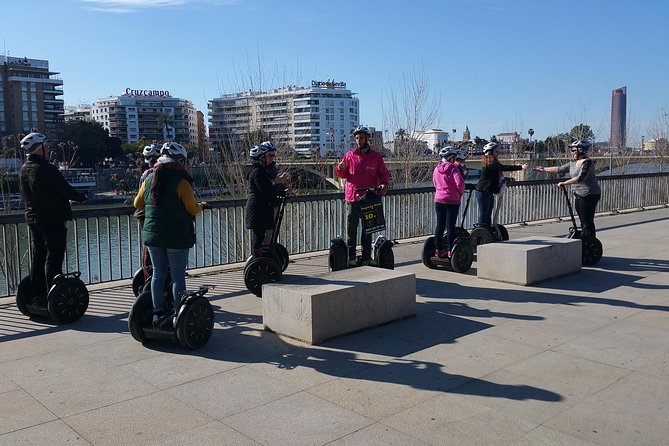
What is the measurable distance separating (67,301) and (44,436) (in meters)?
2.80

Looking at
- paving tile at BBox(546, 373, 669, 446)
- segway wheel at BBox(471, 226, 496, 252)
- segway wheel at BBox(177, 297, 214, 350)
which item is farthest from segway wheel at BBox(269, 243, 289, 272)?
paving tile at BBox(546, 373, 669, 446)

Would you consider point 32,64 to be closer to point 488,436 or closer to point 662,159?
point 662,159

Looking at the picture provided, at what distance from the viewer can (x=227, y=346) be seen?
5844 mm

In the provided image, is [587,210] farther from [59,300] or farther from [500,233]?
[59,300]

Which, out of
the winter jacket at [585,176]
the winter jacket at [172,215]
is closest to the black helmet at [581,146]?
the winter jacket at [585,176]

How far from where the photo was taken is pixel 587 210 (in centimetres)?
966

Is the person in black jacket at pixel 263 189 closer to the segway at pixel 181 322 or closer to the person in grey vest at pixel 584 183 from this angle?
the segway at pixel 181 322

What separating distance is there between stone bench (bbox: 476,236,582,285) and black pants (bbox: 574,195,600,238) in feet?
2.69

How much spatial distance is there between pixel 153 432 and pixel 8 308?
4204 mm

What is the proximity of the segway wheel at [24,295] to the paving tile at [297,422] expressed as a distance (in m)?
3.51

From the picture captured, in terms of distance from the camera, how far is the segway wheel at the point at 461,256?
9016mm

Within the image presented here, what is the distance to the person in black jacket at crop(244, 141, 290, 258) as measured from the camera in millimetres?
7625

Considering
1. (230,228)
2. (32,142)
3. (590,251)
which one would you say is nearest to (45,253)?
(32,142)

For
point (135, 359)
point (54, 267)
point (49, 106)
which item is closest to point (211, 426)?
point (135, 359)
